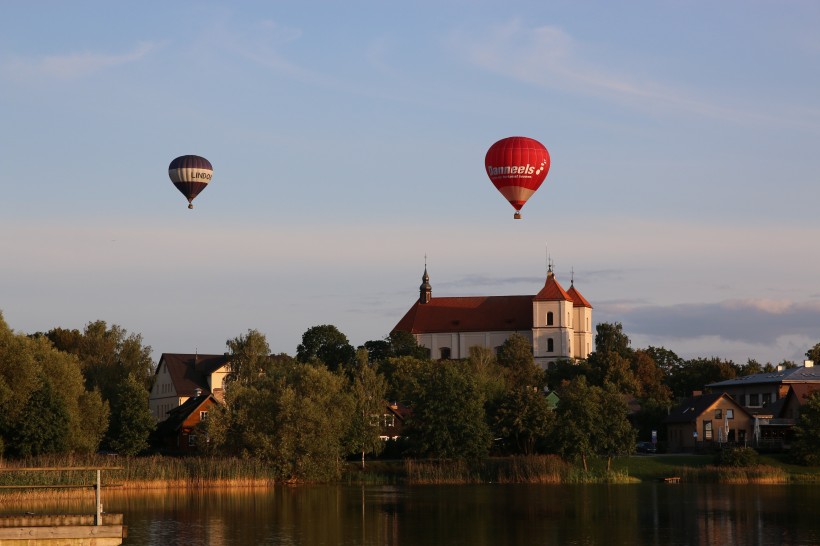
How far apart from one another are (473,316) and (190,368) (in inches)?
1656

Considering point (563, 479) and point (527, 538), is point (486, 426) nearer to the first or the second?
point (563, 479)

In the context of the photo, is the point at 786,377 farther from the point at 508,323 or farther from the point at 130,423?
the point at 508,323

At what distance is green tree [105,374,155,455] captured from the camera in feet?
245

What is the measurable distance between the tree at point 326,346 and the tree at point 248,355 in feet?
84.0

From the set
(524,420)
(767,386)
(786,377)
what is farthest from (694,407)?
(524,420)

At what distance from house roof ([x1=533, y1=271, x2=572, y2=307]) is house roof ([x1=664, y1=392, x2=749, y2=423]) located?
5569 cm

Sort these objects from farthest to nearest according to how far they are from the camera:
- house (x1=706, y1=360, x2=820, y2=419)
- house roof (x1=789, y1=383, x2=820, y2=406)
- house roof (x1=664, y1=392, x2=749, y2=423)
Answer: house (x1=706, y1=360, x2=820, y2=419) < house roof (x1=789, y1=383, x2=820, y2=406) < house roof (x1=664, y1=392, x2=749, y2=423)

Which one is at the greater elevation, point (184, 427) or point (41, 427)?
point (41, 427)

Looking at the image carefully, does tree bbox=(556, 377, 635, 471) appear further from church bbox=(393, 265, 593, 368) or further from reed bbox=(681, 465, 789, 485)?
church bbox=(393, 265, 593, 368)

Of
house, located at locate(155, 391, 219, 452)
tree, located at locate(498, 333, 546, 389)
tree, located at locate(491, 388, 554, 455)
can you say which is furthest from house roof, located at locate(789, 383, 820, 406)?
house, located at locate(155, 391, 219, 452)

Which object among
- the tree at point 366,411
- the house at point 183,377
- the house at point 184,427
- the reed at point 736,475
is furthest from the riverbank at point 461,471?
the house at point 183,377

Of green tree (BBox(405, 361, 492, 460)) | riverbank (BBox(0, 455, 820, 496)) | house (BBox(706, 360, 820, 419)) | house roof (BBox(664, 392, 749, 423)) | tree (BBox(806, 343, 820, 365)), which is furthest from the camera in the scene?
tree (BBox(806, 343, 820, 365))

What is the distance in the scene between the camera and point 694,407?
84.2m

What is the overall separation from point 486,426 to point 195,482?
18.4 m
